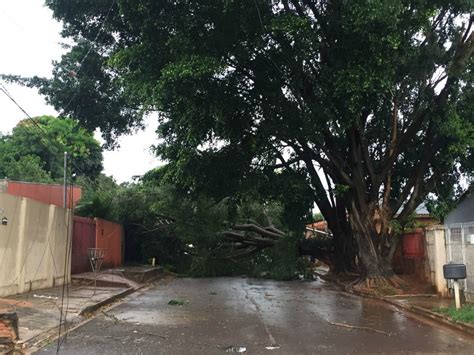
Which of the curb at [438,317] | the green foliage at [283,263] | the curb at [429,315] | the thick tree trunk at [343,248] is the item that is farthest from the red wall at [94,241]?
the curb at [438,317]

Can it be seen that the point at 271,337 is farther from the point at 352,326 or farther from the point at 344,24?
the point at 344,24

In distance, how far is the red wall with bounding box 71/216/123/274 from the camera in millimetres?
22516

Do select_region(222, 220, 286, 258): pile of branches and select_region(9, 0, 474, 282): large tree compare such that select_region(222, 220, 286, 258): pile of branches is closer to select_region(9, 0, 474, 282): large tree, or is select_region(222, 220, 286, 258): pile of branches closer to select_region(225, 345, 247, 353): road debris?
select_region(9, 0, 474, 282): large tree

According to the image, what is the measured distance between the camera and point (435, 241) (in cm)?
1680

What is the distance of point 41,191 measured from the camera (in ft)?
83.6

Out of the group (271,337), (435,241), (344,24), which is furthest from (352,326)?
(344,24)

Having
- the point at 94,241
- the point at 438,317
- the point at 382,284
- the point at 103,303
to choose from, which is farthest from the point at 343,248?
the point at 103,303

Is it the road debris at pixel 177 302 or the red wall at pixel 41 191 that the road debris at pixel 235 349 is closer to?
the road debris at pixel 177 302

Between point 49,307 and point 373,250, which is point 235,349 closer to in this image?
point 49,307

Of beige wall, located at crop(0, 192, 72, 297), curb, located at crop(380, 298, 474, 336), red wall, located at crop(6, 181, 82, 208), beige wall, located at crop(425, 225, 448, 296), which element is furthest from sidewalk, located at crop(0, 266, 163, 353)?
beige wall, located at crop(425, 225, 448, 296)

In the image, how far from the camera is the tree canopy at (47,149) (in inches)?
1662

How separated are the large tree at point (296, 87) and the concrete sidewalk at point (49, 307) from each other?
574 centimetres

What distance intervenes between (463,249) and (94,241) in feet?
54.2

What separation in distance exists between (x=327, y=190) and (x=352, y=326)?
45.4 ft
